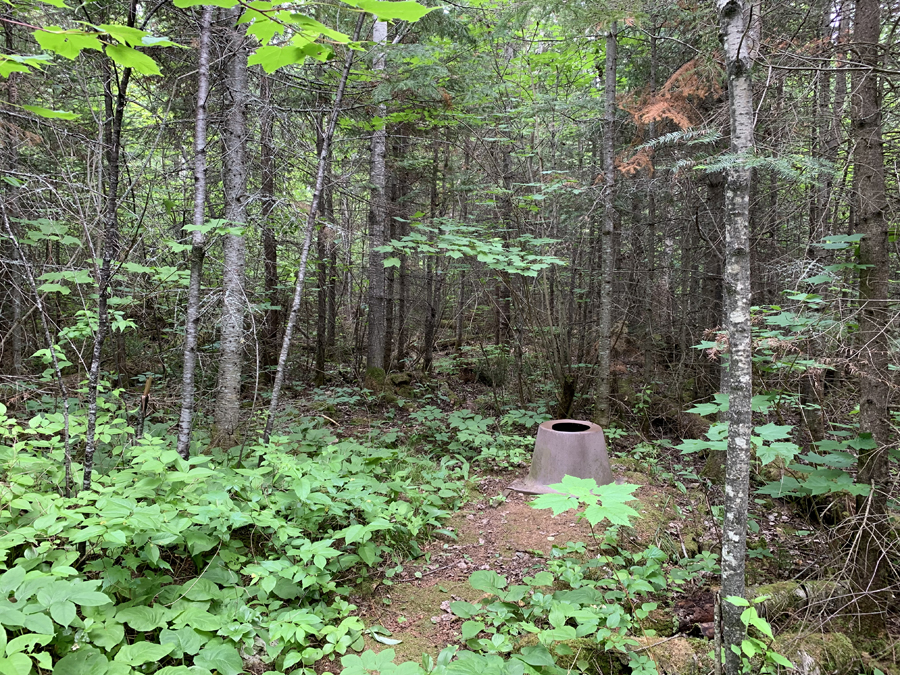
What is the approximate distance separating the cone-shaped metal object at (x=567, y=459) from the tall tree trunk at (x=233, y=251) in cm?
322

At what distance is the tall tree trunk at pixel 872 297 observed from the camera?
9.70 feet

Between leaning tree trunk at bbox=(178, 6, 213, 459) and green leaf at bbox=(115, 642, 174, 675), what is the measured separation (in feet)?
5.72

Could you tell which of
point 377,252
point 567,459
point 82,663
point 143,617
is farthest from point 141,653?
point 377,252

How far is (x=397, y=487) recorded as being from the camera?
4.37 meters

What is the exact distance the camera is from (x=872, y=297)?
3053 millimetres

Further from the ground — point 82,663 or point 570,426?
point 570,426

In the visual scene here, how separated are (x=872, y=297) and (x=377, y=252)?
22.0ft

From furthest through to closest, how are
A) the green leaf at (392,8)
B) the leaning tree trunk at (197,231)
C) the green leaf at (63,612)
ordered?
the leaning tree trunk at (197,231) < the green leaf at (63,612) < the green leaf at (392,8)

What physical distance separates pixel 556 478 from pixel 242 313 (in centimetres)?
371

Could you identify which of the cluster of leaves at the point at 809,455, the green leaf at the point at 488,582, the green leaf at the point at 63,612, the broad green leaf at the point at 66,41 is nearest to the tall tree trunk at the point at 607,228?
the cluster of leaves at the point at 809,455

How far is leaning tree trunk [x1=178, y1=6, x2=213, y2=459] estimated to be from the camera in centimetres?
356

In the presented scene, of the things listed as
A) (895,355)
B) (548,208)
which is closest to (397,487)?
(895,355)

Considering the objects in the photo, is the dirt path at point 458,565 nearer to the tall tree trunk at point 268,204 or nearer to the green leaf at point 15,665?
the green leaf at point 15,665

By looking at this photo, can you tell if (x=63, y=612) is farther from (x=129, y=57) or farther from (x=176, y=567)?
(x=129, y=57)
